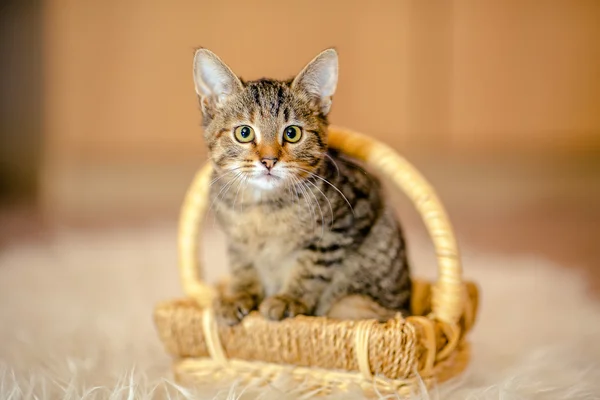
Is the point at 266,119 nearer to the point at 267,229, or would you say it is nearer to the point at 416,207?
the point at 267,229

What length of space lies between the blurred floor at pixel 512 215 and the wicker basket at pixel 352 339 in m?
1.04

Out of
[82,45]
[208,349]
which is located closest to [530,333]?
[208,349]

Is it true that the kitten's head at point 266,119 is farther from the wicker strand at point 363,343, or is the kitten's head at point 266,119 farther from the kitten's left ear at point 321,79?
the wicker strand at point 363,343

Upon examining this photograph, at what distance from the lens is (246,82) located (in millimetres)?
1197

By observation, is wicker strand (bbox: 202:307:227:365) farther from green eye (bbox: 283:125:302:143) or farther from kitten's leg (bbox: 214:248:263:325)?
green eye (bbox: 283:125:302:143)

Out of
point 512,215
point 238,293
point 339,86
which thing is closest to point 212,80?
point 238,293

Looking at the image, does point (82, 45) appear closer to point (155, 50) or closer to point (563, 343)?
point (155, 50)

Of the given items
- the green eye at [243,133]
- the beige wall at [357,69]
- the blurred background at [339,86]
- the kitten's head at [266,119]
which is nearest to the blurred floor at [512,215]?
the blurred background at [339,86]

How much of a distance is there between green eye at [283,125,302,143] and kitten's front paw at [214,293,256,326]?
0.34 metres

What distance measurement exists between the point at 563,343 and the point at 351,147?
2.42 feet

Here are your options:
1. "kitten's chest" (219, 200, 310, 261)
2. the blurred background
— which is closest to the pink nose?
"kitten's chest" (219, 200, 310, 261)

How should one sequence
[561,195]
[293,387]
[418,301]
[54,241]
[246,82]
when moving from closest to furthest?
1. [293,387]
2. [246,82]
3. [418,301]
4. [54,241]
5. [561,195]

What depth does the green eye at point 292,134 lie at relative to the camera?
1148mm

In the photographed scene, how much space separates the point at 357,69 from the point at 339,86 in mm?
199
